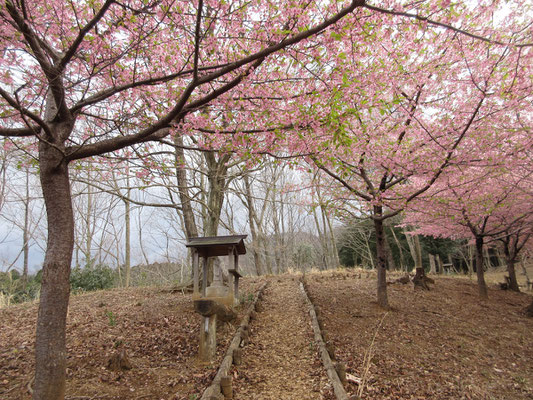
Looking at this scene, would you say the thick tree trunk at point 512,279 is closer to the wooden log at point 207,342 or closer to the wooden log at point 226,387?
the wooden log at point 207,342

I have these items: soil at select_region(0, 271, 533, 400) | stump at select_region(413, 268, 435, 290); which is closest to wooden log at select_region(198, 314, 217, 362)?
Result: soil at select_region(0, 271, 533, 400)

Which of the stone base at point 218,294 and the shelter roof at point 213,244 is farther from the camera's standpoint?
the stone base at point 218,294

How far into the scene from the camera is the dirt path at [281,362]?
3.44 meters

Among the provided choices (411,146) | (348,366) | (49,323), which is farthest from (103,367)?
(411,146)

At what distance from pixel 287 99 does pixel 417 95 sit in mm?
4009

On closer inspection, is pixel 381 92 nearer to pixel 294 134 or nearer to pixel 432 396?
pixel 294 134

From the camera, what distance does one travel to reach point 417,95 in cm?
680

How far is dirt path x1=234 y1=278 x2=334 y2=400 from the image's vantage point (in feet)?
11.3

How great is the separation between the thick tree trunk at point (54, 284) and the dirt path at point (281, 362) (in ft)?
6.30

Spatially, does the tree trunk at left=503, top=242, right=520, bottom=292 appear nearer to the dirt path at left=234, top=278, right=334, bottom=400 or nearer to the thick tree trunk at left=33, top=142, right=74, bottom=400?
the dirt path at left=234, top=278, right=334, bottom=400

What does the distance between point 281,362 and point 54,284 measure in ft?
10.2

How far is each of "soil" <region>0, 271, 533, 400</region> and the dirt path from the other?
2cm

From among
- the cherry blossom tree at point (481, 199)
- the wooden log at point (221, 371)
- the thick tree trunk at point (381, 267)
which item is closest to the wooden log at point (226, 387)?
the wooden log at point (221, 371)

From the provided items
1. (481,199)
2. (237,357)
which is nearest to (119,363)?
(237,357)
